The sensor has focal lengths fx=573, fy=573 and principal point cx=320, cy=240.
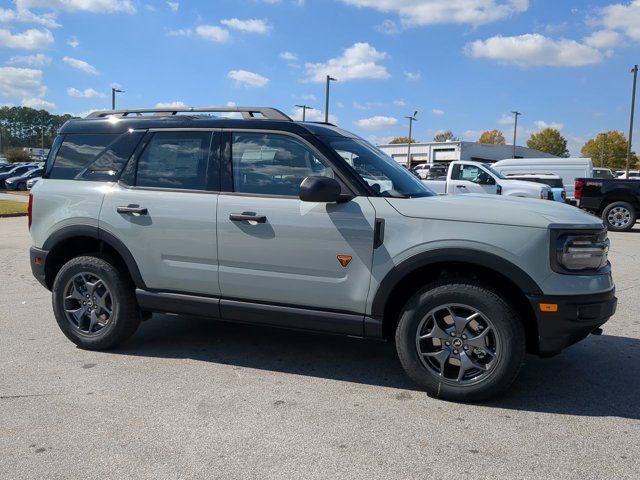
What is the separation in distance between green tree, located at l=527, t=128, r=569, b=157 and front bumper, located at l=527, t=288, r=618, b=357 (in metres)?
105

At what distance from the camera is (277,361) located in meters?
4.66

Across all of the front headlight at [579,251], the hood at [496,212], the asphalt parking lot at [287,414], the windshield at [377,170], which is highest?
the windshield at [377,170]

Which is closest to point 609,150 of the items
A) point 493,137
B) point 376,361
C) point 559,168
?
point 493,137

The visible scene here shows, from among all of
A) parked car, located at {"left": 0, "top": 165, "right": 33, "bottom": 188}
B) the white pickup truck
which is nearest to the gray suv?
the white pickup truck

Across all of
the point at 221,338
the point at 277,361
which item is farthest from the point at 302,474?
the point at 221,338

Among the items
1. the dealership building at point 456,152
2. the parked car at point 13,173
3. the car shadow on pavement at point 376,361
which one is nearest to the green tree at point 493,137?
the dealership building at point 456,152

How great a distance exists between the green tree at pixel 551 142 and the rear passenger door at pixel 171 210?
10506 centimetres

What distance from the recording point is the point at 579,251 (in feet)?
11.9

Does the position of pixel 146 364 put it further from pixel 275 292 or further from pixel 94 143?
pixel 94 143

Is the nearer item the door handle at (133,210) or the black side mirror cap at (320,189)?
the black side mirror cap at (320,189)

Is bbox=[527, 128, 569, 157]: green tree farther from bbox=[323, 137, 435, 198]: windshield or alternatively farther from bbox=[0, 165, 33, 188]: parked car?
bbox=[323, 137, 435, 198]: windshield

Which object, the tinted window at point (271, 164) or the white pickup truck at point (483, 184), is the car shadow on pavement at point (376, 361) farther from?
the white pickup truck at point (483, 184)

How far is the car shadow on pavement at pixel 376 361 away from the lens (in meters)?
3.91

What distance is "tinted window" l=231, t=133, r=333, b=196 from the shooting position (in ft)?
13.8
